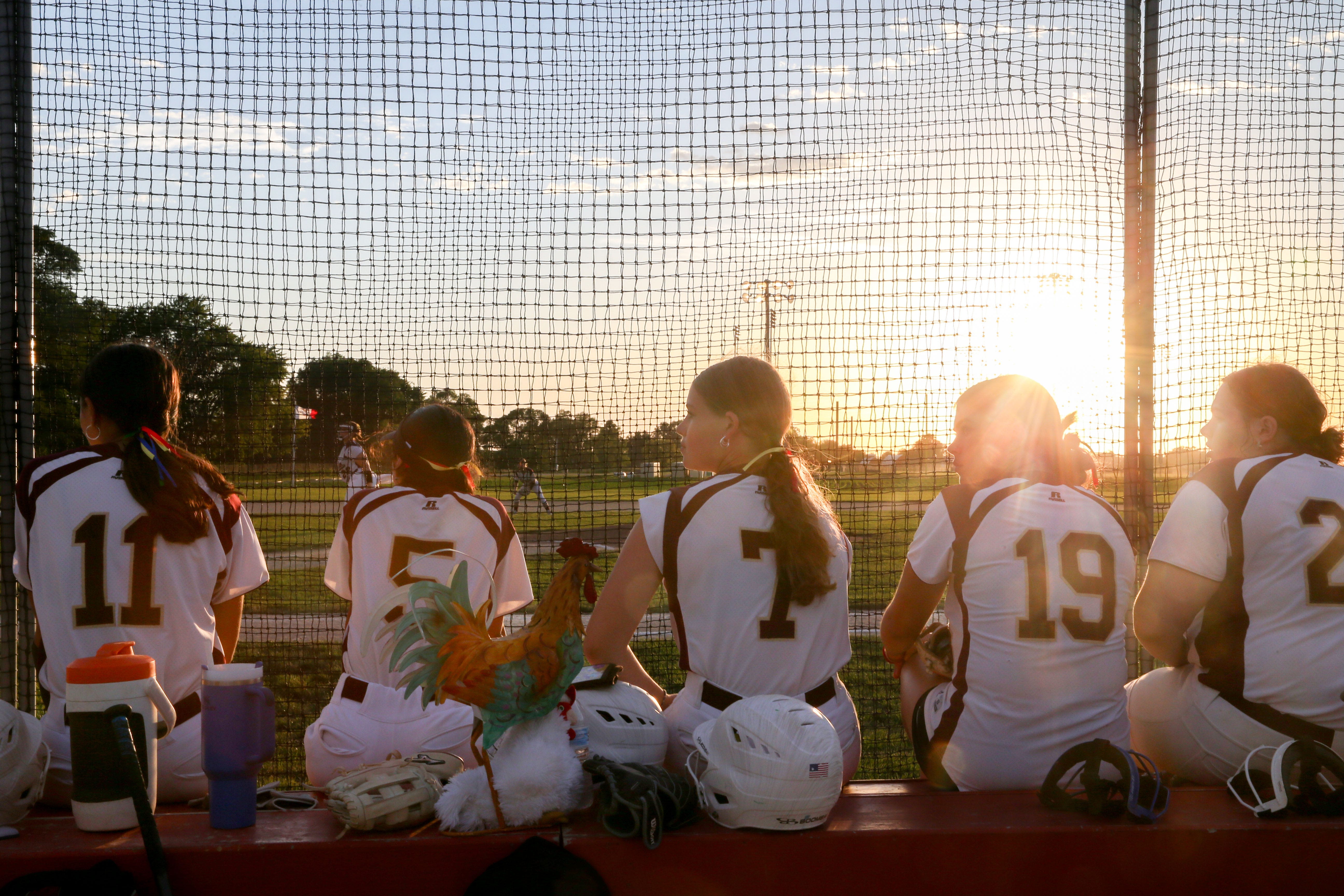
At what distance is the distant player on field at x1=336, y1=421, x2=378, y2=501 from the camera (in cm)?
516

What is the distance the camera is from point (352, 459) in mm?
5750

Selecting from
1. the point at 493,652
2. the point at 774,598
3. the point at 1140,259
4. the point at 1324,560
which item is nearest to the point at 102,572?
the point at 493,652

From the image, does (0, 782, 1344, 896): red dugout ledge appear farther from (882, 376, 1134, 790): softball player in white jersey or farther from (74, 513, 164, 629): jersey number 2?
(74, 513, 164, 629): jersey number 2

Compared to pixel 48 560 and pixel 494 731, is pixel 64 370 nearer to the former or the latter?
pixel 48 560

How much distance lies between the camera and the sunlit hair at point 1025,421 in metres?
2.90

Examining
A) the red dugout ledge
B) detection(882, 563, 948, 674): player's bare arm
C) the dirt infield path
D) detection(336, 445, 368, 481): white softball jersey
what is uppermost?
detection(336, 445, 368, 481): white softball jersey

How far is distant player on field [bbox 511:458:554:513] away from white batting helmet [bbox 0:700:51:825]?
4476 millimetres

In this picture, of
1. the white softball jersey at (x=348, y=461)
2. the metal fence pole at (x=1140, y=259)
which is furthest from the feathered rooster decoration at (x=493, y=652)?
the white softball jersey at (x=348, y=461)

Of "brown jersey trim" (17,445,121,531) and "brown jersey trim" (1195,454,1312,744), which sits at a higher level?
"brown jersey trim" (17,445,121,531)

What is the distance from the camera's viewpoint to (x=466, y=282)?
15.6ft

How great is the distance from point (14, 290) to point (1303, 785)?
15.2 feet

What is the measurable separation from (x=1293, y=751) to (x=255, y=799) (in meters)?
2.62

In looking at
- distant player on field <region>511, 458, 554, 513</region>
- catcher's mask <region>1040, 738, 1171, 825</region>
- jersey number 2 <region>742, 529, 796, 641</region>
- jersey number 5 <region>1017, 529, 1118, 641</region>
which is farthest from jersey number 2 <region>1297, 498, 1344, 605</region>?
distant player on field <region>511, 458, 554, 513</region>

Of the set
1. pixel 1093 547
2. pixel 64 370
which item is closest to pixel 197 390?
pixel 64 370
